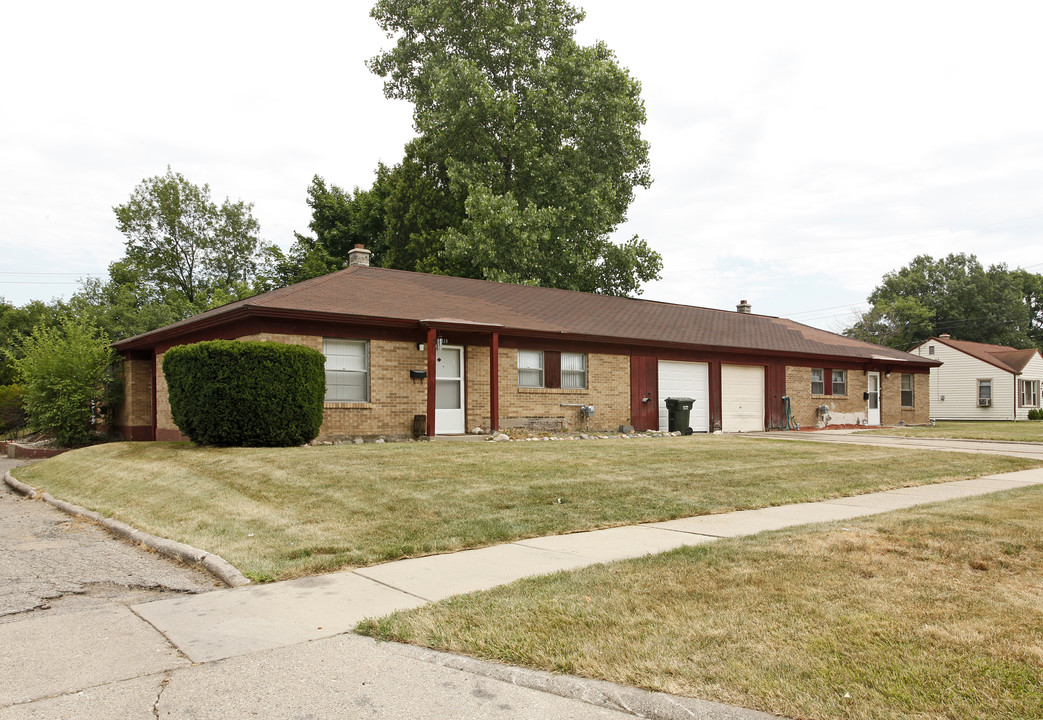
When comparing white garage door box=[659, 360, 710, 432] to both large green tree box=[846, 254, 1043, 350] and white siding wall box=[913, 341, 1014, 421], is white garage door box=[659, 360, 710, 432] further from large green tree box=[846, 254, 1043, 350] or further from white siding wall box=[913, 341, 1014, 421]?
large green tree box=[846, 254, 1043, 350]

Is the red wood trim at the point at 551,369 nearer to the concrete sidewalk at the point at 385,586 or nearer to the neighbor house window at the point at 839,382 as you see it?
the concrete sidewalk at the point at 385,586

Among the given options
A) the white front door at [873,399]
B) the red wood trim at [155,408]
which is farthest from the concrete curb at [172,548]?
the white front door at [873,399]

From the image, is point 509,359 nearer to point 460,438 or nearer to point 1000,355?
point 460,438

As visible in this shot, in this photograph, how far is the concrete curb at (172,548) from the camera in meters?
6.21

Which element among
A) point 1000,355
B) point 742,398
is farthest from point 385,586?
point 1000,355

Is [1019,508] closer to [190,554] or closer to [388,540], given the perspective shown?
[388,540]

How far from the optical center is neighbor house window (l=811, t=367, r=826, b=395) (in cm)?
2656

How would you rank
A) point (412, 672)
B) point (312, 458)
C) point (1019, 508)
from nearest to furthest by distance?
1. point (412, 672)
2. point (1019, 508)
3. point (312, 458)

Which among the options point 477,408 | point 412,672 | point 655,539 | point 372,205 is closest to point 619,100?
point 372,205

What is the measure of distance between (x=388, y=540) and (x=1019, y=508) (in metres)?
6.94

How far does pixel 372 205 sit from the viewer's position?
137 feet

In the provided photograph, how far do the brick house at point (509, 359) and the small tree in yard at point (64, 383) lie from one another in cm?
126

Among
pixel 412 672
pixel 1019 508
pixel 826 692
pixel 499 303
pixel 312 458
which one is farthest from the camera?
pixel 499 303

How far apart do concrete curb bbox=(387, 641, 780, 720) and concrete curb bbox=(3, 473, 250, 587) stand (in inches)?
106
